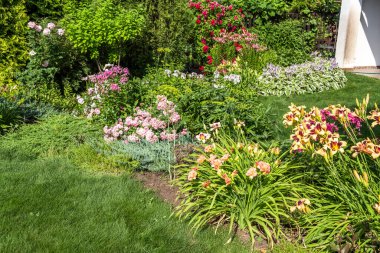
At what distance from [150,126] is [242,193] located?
6.77ft

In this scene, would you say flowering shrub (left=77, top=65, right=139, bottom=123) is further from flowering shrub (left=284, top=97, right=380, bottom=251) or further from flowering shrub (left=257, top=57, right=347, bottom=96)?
flowering shrub (left=257, top=57, right=347, bottom=96)

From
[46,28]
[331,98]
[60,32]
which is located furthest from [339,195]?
[46,28]

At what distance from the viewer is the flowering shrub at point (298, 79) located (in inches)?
359

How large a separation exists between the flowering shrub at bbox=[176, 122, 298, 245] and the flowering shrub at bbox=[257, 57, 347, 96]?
5.21m

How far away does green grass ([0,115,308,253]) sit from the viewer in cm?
345

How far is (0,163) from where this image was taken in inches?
199

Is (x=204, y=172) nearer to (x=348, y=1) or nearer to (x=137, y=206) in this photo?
(x=137, y=206)

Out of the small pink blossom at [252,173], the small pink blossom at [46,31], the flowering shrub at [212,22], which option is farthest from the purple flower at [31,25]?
the small pink blossom at [252,173]

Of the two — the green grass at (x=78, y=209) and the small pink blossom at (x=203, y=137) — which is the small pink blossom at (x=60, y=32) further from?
the small pink blossom at (x=203, y=137)

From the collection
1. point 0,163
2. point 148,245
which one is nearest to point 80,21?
point 0,163

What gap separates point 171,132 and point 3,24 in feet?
14.8

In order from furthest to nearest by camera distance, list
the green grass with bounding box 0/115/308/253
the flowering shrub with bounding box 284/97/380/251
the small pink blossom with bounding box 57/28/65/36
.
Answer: the small pink blossom with bounding box 57/28/65/36
the green grass with bounding box 0/115/308/253
the flowering shrub with bounding box 284/97/380/251

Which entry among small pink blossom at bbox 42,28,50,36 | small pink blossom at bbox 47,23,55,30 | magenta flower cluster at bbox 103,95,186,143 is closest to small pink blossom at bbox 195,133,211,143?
magenta flower cluster at bbox 103,95,186,143

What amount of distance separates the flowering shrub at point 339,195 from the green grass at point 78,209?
306 mm
